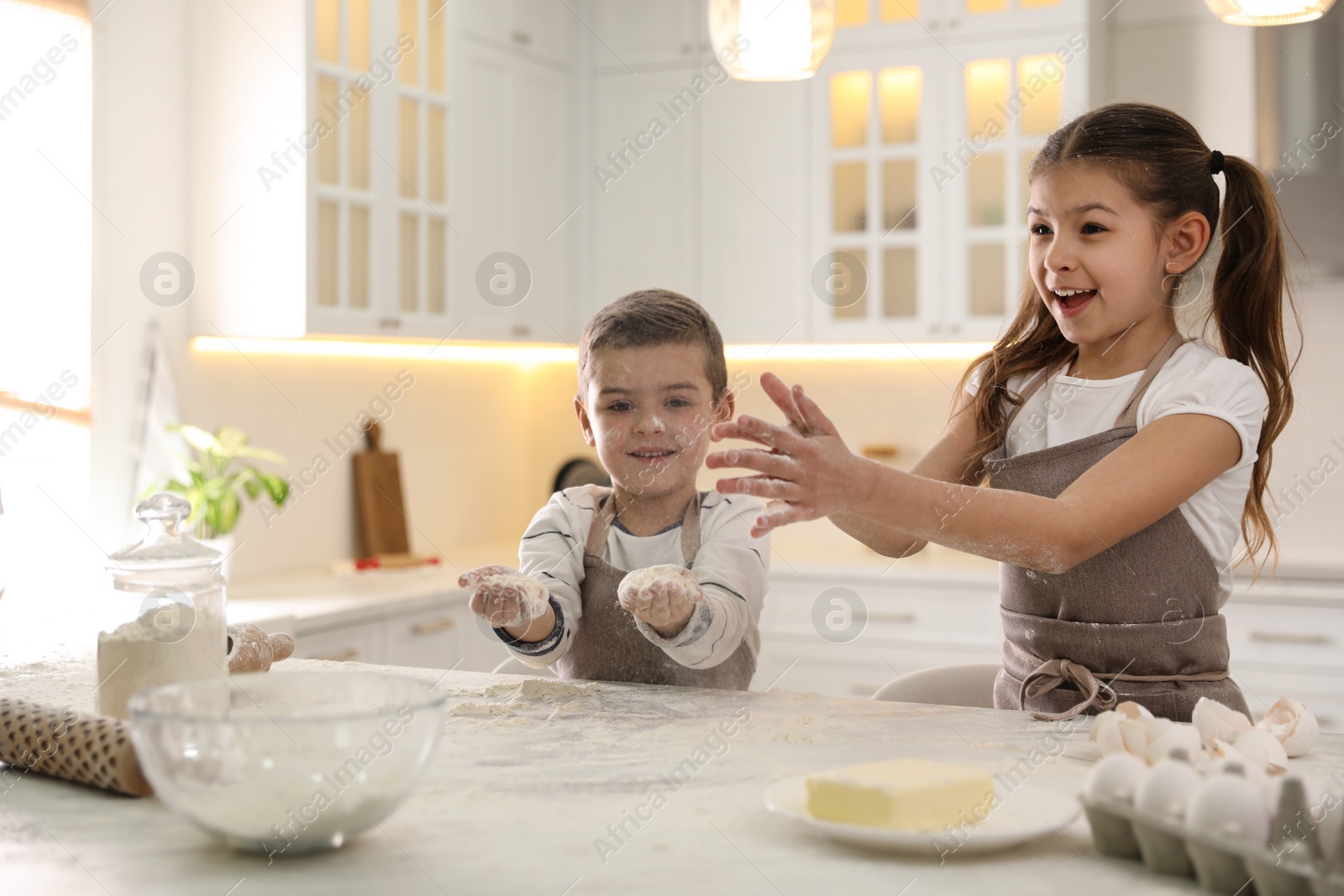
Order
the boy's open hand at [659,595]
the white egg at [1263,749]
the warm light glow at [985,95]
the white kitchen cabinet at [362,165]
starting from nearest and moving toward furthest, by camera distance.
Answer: the white egg at [1263,749], the boy's open hand at [659,595], the white kitchen cabinet at [362,165], the warm light glow at [985,95]

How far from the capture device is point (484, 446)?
3.94 metres

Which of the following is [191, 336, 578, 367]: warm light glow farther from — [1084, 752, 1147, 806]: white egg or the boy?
[1084, 752, 1147, 806]: white egg

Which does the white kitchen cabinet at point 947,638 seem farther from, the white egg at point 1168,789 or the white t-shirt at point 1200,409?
the white egg at point 1168,789

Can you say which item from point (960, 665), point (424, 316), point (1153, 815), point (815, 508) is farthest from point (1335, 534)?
point (1153, 815)

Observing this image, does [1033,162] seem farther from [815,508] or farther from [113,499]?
[113,499]

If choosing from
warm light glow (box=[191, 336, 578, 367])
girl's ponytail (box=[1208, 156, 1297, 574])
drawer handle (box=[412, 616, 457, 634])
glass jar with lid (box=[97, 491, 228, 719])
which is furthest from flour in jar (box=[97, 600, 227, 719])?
warm light glow (box=[191, 336, 578, 367])

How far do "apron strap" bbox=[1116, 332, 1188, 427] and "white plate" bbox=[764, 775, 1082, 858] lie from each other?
0.66 meters

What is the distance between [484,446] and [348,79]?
1.35 metres

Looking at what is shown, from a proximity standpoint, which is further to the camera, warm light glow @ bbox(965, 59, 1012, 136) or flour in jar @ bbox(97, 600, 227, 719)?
warm light glow @ bbox(965, 59, 1012, 136)

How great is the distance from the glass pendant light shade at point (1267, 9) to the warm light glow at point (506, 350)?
1711 millimetres

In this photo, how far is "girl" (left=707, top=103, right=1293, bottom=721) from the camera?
1.22m

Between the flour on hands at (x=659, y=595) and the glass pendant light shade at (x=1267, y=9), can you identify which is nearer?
the flour on hands at (x=659, y=595)

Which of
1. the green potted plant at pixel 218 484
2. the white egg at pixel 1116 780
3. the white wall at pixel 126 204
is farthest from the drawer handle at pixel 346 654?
the white egg at pixel 1116 780

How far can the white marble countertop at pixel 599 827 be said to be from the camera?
716 millimetres
